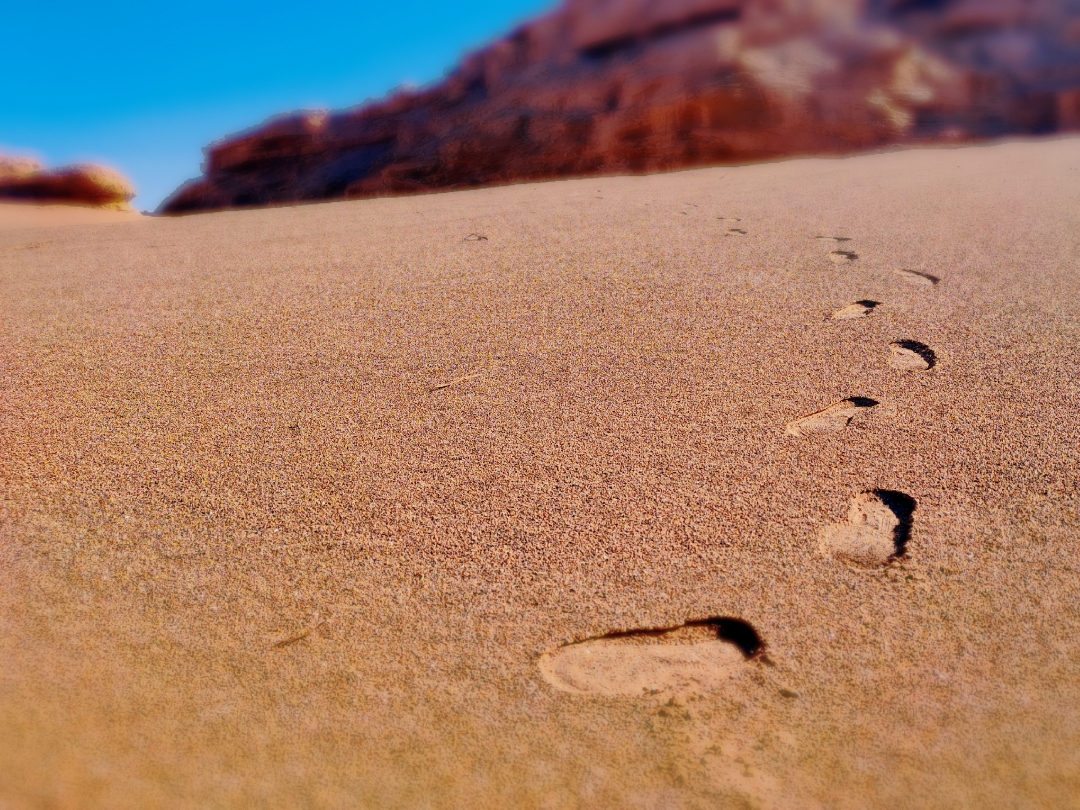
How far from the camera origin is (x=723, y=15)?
1305 centimetres

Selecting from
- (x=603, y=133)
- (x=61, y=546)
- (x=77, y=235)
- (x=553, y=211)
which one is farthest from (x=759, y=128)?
(x=61, y=546)

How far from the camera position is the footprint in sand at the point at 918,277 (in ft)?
8.82

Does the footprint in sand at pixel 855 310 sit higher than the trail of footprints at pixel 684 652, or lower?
higher

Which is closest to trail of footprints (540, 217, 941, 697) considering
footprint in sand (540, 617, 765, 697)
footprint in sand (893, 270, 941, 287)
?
footprint in sand (540, 617, 765, 697)

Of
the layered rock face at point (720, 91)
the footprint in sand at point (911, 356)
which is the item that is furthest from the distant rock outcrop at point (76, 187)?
the footprint in sand at point (911, 356)

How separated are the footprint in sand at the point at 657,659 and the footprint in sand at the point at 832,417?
2.28 ft

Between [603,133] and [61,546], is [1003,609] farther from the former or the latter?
[603,133]

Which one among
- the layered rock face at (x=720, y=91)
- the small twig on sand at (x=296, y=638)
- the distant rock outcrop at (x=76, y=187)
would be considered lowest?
the small twig on sand at (x=296, y=638)

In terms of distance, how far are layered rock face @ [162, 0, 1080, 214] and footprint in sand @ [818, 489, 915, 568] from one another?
35.4ft

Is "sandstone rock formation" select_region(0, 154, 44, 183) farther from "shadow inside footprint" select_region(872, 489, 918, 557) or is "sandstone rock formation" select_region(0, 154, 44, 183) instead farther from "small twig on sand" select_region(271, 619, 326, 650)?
"shadow inside footprint" select_region(872, 489, 918, 557)

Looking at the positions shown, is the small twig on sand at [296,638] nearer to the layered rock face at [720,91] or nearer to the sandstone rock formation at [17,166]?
the sandstone rock formation at [17,166]

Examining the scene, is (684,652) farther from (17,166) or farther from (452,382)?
(17,166)

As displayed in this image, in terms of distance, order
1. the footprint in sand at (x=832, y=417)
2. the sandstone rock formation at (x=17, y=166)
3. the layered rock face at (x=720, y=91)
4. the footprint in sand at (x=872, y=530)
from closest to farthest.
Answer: the footprint in sand at (x=872, y=530) → the footprint in sand at (x=832, y=417) → the sandstone rock formation at (x=17, y=166) → the layered rock face at (x=720, y=91)

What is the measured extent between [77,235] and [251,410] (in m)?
3.04
